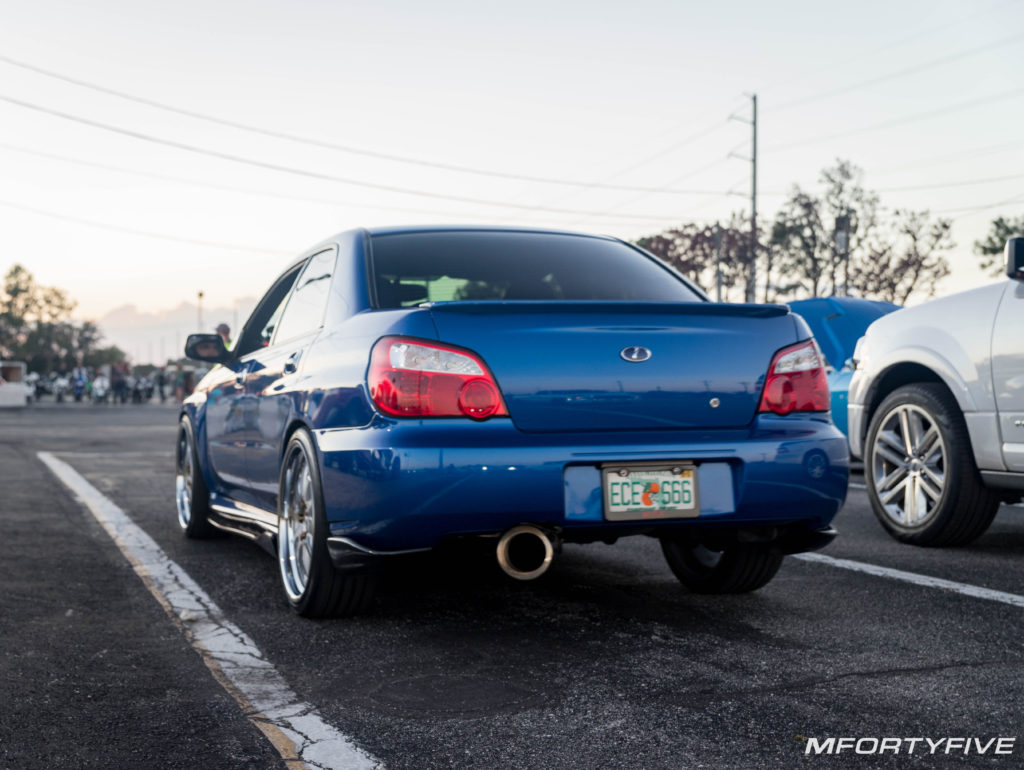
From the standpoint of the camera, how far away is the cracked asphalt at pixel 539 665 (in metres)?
2.85

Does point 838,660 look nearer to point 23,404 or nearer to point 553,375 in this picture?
point 553,375

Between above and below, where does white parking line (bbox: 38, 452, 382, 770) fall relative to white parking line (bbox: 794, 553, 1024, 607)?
below

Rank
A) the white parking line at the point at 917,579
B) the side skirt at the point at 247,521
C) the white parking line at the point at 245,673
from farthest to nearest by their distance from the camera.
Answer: the side skirt at the point at 247,521 → the white parking line at the point at 917,579 → the white parking line at the point at 245,673

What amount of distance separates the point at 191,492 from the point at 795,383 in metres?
3.89

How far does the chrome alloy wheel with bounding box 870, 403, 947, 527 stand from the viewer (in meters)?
6.23

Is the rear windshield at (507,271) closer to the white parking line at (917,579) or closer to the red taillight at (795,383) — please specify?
the red taillight at (795,383)

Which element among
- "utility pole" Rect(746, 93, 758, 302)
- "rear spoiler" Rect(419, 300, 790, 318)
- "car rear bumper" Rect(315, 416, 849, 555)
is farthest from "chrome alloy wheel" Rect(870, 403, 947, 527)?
"utility pole" Rect(746, 93, 758, 302)

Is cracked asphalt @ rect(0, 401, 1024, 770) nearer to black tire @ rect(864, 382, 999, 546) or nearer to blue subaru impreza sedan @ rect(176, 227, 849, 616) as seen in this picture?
black tire @ rect(864, 382, 999, 546)

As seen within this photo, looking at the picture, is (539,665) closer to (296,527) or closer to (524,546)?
(524,546)

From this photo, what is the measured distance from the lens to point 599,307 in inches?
154

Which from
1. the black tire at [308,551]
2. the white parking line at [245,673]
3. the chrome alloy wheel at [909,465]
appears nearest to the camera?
the white parking line at [245,673]

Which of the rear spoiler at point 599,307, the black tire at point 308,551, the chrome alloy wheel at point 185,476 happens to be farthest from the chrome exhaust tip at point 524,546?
the chrome alloy wheel at point 185,476

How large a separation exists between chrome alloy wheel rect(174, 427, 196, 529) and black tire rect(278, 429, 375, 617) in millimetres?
2157

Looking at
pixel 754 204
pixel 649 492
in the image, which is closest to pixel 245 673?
pixel 649 492
